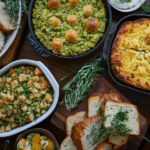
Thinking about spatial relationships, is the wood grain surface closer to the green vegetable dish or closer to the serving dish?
the serving dish

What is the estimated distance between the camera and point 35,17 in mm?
2691

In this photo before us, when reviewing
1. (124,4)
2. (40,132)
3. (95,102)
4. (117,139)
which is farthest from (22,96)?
(124,4)

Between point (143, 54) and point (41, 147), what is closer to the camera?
point (143, 54)

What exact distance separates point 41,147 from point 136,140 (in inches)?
57.3

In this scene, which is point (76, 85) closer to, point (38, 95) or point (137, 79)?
point (38, 95)

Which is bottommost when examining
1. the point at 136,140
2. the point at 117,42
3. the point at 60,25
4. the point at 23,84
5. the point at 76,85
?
the point at 136,140

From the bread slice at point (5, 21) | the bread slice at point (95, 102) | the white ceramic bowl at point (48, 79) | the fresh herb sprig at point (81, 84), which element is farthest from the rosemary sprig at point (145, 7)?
the bread slice at point (5, 21)

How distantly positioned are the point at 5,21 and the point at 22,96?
1.12 m

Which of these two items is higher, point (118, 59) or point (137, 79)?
point (118, 59)

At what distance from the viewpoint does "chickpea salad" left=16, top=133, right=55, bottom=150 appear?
2.70 m

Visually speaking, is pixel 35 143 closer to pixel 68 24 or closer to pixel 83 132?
pixel 83 132

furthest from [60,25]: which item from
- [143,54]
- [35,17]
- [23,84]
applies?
[143,54]

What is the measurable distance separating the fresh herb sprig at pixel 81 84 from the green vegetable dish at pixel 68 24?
30 cm

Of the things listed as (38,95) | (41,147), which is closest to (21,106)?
(38,95)
